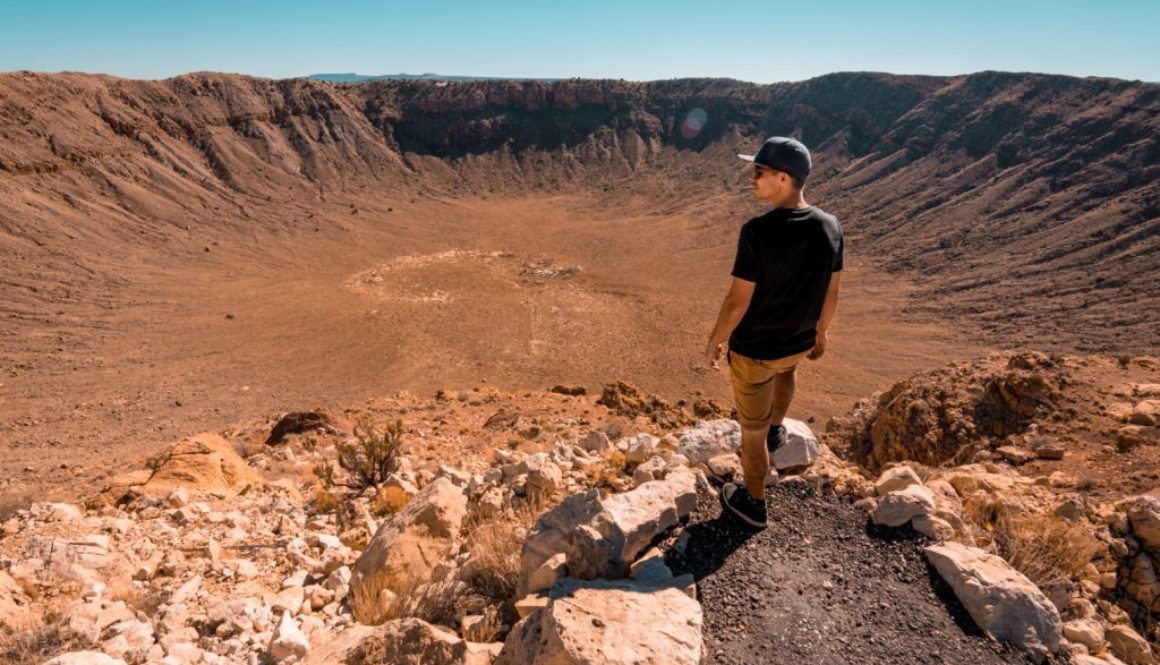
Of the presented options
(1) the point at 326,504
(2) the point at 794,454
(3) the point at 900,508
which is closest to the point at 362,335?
(1) the point at 326,504

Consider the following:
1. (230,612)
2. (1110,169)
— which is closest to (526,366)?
(230,612)

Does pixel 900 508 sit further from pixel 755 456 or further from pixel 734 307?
pixel 734 307

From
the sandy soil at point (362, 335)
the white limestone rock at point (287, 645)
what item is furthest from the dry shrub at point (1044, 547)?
the sandy soil at point (362, 335)

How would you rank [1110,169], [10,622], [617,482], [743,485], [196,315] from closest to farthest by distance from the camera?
[10,622] → [743,485] → [617,482] → [196,315] → [1110,169]

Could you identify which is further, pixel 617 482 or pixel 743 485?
pixel 617 482

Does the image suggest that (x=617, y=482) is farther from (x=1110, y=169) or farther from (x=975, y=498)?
(x=1110, y=169)

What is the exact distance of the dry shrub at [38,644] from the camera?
287cm

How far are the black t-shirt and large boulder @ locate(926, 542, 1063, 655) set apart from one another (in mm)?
1492

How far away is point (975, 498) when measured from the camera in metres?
4.54

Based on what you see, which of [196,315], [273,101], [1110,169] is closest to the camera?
[196,315]

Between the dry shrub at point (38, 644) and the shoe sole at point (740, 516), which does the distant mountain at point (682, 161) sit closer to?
the shoe sole at point (740, 516)

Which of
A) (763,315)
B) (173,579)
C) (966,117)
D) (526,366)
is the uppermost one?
(966,117)

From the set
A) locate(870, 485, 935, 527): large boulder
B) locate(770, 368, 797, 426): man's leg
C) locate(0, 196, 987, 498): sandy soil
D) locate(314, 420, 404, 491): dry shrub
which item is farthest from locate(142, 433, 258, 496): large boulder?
locate(870, 485, 935, 527): large boulder

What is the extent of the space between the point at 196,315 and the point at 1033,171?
48996 mm
